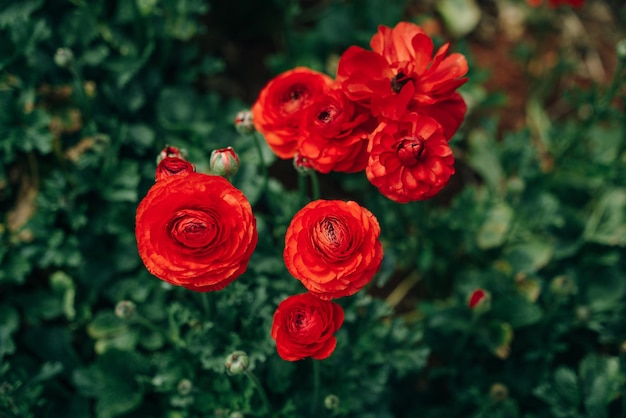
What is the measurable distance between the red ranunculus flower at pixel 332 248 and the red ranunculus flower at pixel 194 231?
0.11 meters

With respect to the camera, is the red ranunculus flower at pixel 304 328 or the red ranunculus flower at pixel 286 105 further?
the red ranunculus flower at pixel 286 105

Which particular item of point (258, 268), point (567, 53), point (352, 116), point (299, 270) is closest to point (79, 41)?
point (258, 268)

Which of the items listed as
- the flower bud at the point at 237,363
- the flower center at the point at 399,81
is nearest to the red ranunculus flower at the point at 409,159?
the flower center at the point at 399,81

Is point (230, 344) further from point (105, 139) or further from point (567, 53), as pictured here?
point (567, 53)

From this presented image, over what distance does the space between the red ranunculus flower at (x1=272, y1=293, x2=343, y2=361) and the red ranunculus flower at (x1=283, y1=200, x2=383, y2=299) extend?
0.07 metres

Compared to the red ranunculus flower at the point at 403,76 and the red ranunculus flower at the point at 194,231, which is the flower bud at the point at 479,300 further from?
the red ranunculus flower at the point at 194,231

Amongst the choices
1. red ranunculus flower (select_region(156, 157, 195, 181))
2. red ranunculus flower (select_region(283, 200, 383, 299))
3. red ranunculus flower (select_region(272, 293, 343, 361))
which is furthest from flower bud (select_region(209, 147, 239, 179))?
red ranunculus flower (select_region(272, 293, 343, 361))

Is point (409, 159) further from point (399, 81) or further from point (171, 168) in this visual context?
point (171, 168)

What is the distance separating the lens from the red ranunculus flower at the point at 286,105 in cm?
139

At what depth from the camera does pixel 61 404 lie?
1940mm

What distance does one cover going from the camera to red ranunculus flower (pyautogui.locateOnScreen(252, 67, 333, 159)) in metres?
1.39

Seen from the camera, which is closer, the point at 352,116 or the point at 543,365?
the point at 352,116

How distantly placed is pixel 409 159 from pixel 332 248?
0.85ft

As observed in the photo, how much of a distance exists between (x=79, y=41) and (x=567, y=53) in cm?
244
